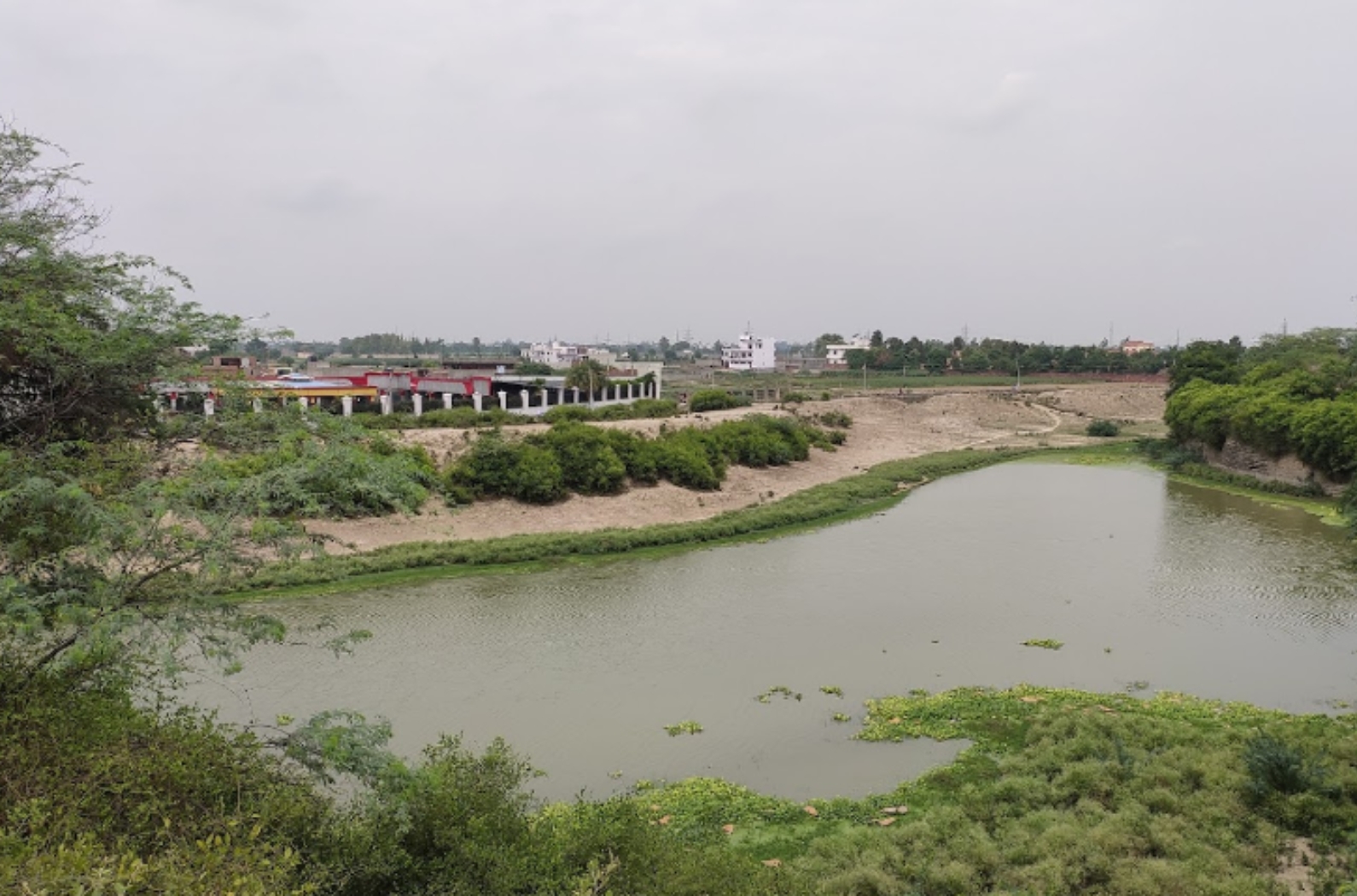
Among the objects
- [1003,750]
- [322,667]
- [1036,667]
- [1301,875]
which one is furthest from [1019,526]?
[322,667]

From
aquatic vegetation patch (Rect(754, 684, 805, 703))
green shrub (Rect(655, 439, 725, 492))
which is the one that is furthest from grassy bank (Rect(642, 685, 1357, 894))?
green shrub (Rect(655, 439, 725, 492))

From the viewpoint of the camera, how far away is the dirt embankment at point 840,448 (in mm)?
23391

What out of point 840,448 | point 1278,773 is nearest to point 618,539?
point 1278,773

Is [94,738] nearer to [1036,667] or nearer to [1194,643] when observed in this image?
[1036,667]

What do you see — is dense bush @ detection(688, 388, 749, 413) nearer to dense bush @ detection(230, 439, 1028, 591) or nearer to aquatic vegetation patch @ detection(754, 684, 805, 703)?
dense bush @ detection(230, 439, 1028, 591)

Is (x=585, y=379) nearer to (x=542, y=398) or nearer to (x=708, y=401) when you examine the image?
(x=542, y=398)

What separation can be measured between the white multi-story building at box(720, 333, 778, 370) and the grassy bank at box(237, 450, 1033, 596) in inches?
2914

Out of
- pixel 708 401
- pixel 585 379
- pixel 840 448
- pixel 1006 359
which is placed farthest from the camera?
pixel 1006 359

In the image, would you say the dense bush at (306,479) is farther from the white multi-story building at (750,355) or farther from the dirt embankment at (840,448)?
the white multi-story building at (750,355)

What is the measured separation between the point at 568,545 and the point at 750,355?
84.9 meters

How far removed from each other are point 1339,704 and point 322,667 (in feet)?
49.8

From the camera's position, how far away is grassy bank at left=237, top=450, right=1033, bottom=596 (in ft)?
58.6

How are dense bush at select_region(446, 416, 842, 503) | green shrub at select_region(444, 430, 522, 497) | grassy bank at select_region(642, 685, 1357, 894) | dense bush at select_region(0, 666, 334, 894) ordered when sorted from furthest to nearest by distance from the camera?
dense bush at select_region(446, 416, 842, 503), green shrub at select_region(444, 430, 522, 497), grassy bank at select_region(642, 685, 1357, 894), dense bush at select_region(0, 666, 334, 894)

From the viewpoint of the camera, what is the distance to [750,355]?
342ft
